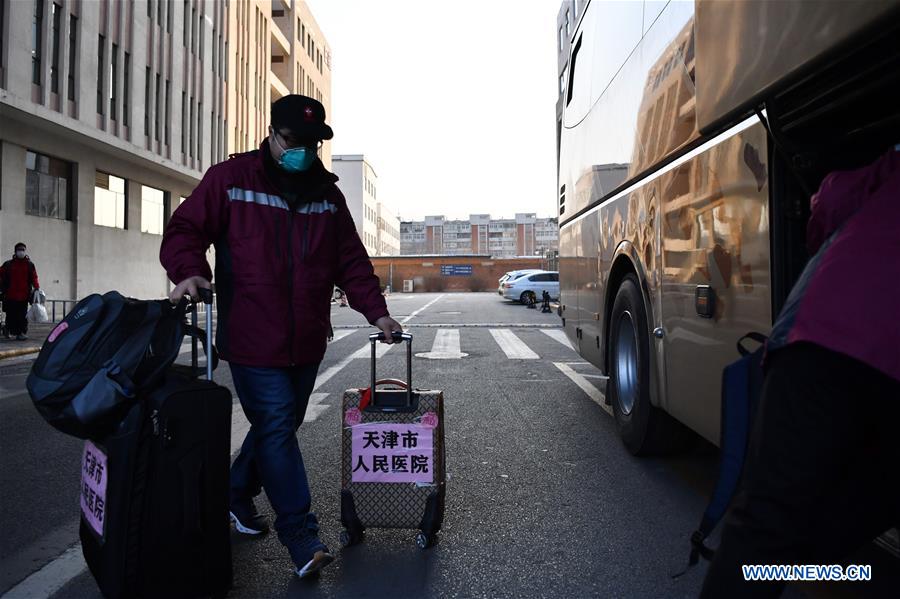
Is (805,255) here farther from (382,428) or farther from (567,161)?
(567,161)

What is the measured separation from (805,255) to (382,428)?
1.85 meters

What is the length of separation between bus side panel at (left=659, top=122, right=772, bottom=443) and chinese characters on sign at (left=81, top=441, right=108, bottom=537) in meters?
2.50

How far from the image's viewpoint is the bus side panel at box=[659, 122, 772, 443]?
8.86 ft

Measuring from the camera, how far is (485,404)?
672 cm

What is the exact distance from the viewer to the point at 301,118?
9.11ft

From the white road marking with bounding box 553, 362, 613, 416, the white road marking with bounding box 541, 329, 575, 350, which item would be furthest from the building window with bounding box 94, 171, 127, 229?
the white road marking with bounding box 553, 362, 613, 416

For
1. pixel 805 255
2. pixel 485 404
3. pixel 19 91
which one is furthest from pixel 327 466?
pixel 19 91

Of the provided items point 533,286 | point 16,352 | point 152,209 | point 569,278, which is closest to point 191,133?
point 152,209

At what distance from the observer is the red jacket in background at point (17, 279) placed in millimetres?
12242

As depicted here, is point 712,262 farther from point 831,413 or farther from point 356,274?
point 831,413

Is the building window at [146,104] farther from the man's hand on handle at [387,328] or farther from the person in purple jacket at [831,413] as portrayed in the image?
the person in purple jacket at [831,413]

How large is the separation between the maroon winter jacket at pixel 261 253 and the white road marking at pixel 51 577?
1098 millimetres

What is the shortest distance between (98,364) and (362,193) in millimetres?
88544

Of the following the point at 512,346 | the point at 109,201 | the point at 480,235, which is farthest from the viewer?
the point at 480,235
